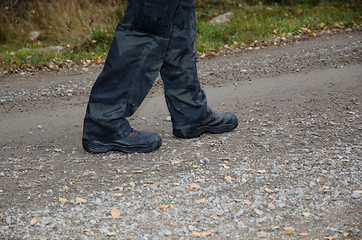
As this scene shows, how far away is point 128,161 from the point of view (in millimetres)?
3035

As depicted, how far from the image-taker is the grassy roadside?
21.1 feet

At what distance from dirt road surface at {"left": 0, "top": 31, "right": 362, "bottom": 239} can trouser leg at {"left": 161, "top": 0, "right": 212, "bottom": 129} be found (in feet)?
0.72

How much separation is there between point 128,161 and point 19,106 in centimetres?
207

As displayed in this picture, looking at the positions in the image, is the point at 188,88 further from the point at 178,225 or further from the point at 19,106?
the point at 19,106

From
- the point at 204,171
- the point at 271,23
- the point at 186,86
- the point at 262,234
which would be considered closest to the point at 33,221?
the point at 204,171

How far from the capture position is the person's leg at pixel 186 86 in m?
3.04

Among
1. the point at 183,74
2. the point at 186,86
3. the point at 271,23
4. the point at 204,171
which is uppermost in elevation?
the point at 183,74

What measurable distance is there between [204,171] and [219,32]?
4882 millimetres

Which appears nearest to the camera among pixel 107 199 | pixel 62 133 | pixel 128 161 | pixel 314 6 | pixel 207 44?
pixel 107 199

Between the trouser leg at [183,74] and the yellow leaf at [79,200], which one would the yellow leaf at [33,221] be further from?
the trouser leg at [183,74]

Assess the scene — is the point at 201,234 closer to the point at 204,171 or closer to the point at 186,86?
the point at 204,171

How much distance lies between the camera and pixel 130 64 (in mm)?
2887

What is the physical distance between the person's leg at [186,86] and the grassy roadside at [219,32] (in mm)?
3136

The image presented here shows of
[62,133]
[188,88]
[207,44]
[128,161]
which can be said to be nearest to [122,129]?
[128,161]
